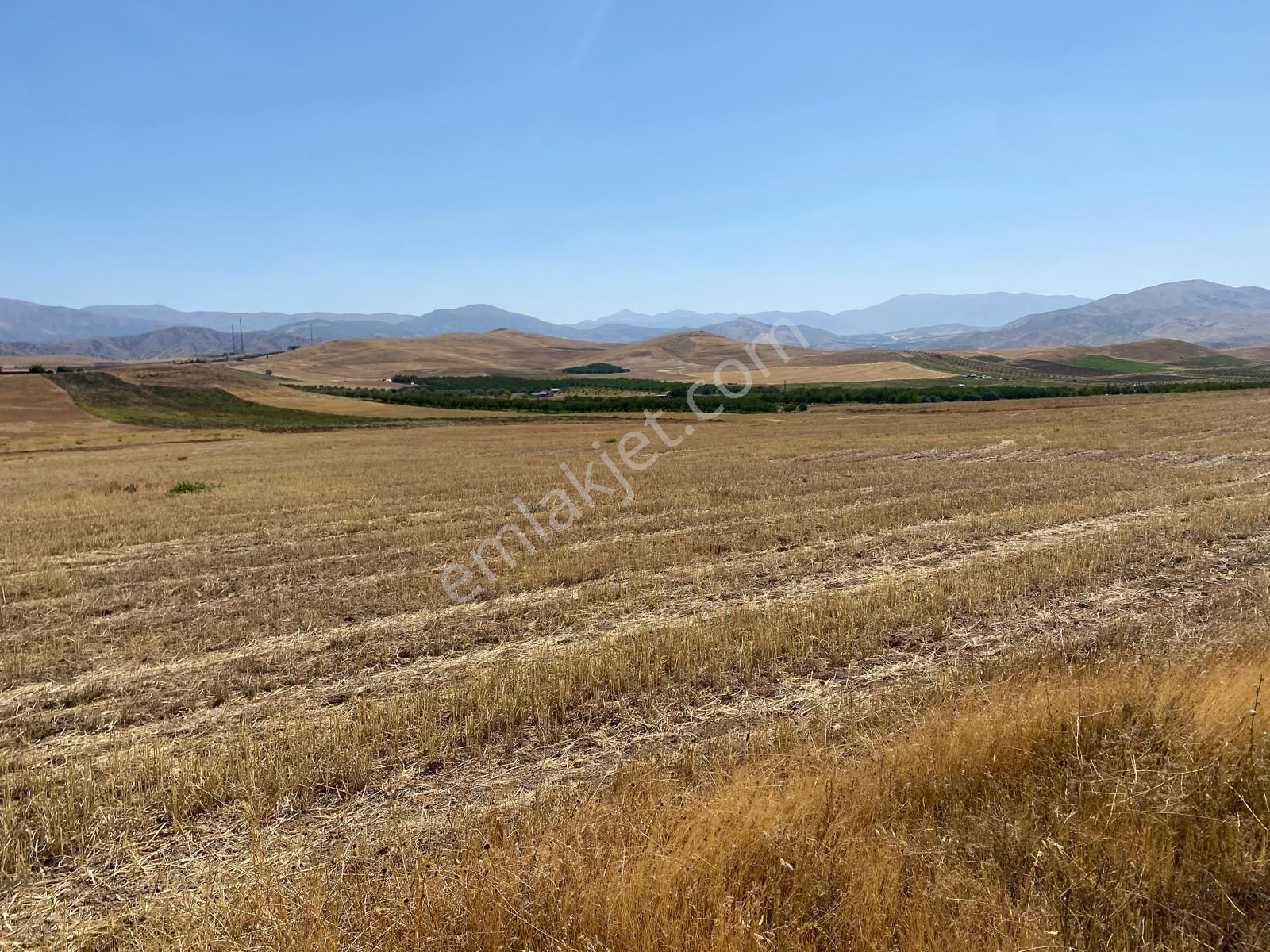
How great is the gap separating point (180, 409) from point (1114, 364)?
198594 mm

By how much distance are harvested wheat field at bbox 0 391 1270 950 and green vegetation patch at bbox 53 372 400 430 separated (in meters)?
58.6

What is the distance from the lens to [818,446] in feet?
113

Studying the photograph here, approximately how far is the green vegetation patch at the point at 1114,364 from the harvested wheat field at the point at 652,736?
18621 cm

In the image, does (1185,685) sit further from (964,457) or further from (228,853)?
(964,457)

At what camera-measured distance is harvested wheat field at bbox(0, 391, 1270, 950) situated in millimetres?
3572

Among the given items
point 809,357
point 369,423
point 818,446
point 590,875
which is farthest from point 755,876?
point 809,357

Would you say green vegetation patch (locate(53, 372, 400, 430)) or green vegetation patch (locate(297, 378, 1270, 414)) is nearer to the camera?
green vegetation patch (locate(53, 372, 400, 430))

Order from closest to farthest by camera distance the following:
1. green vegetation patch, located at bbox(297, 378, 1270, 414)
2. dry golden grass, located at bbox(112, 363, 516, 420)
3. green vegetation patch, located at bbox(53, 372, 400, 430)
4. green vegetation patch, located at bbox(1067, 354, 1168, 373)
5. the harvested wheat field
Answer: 1. the harvested wheat field
2. green vegetation patch, located at bbox(53, 372, 400, 430)
3. dry golden grass, located at bbox(112, 363, 516, 420)
4. green vegetation patch, located at bbox(297, 378, 1270, 414)
5. green vegetation patch, located at bbox(1067, 354, 1168, 373)

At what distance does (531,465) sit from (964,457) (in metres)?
17.4

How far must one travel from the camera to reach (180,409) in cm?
8075

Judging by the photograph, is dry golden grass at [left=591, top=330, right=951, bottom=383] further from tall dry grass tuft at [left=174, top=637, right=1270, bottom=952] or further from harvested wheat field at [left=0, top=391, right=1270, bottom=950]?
tall dry grass tuft at [left=174, top=637, right=1270, bottom=952]

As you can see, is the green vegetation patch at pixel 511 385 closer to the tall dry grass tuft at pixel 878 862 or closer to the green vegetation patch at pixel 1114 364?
the green vegetation patch at pixel 1114 364

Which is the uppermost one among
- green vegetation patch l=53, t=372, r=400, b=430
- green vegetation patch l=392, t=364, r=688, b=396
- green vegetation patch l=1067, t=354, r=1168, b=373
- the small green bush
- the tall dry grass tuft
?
green vegetation patch l=1067, t=354, r=1168, b=373

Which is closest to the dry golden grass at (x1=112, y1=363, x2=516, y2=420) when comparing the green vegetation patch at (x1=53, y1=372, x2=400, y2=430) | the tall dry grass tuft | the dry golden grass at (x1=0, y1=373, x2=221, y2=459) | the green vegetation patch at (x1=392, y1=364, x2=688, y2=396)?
the green vegetation patch at (x1=53, y1=372, x2=400, y2=430)
